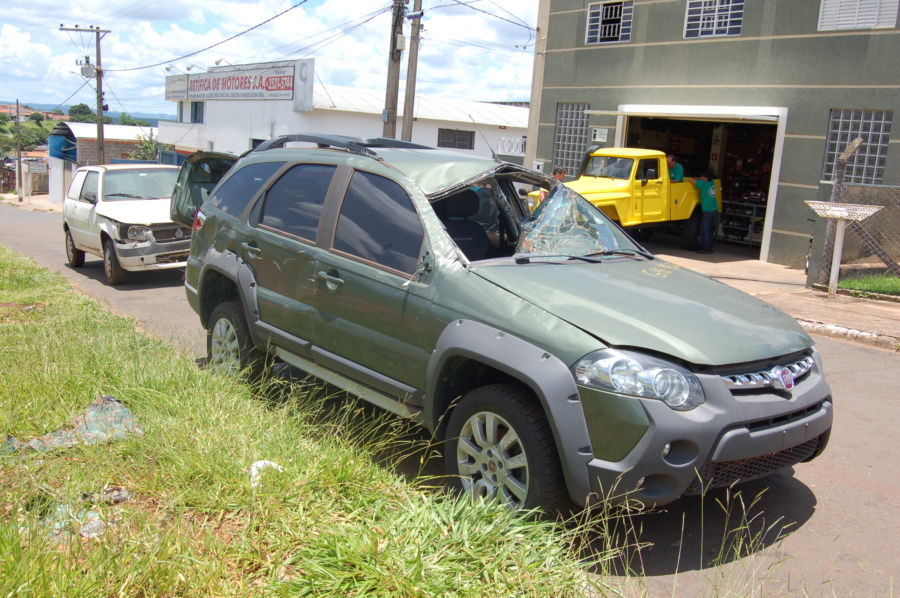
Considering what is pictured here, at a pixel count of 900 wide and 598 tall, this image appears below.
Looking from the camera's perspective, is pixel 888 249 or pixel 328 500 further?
pixel 888 249

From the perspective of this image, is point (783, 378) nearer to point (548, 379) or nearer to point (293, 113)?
point (548, 379)

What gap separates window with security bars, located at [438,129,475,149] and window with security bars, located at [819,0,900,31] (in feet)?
82.6

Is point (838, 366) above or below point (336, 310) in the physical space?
below

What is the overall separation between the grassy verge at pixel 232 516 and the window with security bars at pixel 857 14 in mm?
13011

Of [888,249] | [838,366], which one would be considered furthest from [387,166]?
[888,249]

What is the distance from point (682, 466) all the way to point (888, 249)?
995 centimetres

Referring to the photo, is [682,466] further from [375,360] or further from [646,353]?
[375,360]

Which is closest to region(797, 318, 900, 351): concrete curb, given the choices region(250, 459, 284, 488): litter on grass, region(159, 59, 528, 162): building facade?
region(250, 459, 284, 488): litter on grass

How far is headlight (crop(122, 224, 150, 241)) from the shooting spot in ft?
38.5

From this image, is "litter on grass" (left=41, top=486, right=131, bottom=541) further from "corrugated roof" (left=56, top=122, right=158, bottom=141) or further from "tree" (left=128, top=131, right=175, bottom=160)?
"corrugated roof" (left=56, top=122, right=158, bottom=141)

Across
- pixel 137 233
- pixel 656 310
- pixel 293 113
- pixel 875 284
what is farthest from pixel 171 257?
pixel 293 113

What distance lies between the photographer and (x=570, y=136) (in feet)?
65.5

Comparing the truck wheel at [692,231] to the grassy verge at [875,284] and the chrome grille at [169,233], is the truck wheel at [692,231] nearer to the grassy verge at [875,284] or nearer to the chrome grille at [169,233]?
the grassy verge at [875,284]

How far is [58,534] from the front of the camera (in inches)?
130
